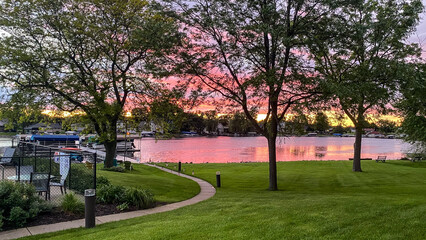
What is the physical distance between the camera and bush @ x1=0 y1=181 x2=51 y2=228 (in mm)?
8008

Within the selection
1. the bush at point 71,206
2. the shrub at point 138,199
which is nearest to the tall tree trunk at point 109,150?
the shrub at point 138,199

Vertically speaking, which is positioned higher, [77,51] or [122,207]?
[77,51]

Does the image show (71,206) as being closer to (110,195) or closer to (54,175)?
(110,195)

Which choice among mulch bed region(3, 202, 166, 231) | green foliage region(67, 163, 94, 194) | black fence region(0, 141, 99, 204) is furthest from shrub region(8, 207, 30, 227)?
green foliage region(67, 163, 94, 194)

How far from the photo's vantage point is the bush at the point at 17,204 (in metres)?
8.01

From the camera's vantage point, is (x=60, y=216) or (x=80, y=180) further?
(x=80, y=180)

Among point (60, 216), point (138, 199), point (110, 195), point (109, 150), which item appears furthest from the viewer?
point (109, 150)

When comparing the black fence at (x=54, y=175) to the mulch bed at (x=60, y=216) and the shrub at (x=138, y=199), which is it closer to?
the mulch bed at (x=60, y=216)

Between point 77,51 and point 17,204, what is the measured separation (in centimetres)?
1387

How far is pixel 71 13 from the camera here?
19094 mm

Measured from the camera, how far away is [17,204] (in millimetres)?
8375

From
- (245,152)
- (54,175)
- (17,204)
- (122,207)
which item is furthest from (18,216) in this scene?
(245,152)

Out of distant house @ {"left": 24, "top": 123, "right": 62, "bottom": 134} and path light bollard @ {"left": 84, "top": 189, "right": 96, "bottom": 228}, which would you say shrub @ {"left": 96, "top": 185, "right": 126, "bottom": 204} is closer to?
path light bollard @ {"left": 84, "top": 189, "right": 96, "bottom": 228}

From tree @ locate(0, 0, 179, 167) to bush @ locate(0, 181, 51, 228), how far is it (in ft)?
29.5
